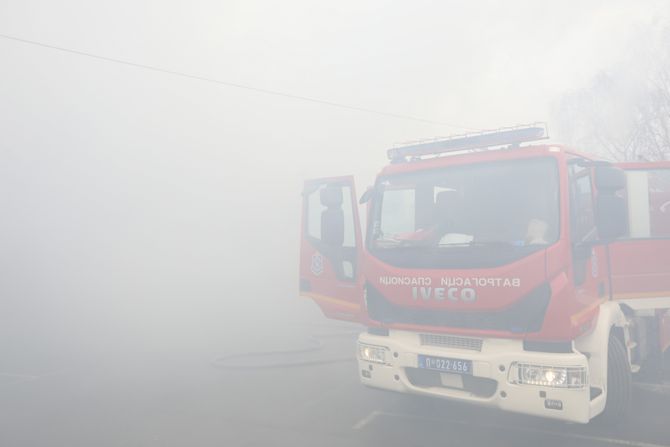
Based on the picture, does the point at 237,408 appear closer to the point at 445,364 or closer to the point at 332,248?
the point at 332,248

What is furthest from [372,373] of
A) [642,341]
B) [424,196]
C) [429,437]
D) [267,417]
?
[642,341]

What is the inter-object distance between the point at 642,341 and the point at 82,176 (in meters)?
14.8

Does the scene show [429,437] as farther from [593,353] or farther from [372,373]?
[593,353]

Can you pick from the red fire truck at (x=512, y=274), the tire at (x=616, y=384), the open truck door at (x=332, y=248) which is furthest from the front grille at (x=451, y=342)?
the tire at (x=616, y=384)

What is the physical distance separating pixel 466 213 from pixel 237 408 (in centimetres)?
268

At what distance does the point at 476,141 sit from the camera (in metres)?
4.62

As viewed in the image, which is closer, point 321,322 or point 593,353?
point 593,353

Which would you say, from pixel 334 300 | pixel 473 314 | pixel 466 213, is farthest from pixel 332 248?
pixel 473 314

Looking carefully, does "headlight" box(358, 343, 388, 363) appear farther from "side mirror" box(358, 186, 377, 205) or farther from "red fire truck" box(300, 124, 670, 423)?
"side mirror" box(358, 186, 377, 205)

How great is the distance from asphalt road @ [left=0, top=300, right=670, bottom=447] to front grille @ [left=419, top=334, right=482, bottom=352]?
2.33 feet

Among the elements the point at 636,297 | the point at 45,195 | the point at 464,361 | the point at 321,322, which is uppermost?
the point at 45,195

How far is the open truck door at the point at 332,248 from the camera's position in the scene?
5.02 metres

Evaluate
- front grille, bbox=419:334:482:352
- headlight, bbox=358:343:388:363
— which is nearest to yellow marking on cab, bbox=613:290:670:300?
front grille, bbox=419:334:482:352

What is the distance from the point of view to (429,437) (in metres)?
4.20
